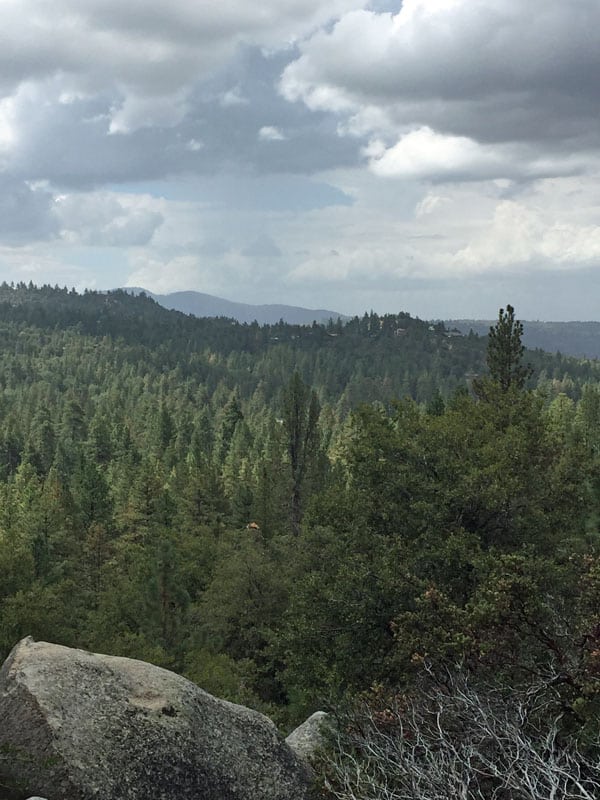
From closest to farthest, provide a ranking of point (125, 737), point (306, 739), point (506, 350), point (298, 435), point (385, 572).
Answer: point (125, 737) → point (306, 739) → point (385, 572) → point (506, 350) → point (298, 435)

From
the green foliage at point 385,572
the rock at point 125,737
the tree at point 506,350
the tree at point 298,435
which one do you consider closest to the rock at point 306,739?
the green foliage at point 385,572

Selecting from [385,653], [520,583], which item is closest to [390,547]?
[385,653]

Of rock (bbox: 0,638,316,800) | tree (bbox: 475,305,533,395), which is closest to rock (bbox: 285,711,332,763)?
rock (bbox: 0,638,316,800)

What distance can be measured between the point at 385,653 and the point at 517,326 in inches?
1016

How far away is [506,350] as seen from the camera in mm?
41688

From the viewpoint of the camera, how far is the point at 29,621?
92.6 ft

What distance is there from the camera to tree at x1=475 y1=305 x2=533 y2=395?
4150 cm

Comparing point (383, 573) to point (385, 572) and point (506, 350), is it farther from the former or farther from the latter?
point (506, 350)

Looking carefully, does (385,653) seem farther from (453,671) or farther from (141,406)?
(141,406)

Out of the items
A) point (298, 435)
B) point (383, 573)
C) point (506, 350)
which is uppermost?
point (506, 350)

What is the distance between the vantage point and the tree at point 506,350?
4150 centimetres

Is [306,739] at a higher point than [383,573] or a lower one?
lower

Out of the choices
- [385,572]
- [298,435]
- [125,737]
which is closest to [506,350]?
[298,435]

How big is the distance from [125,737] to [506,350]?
33216mm
